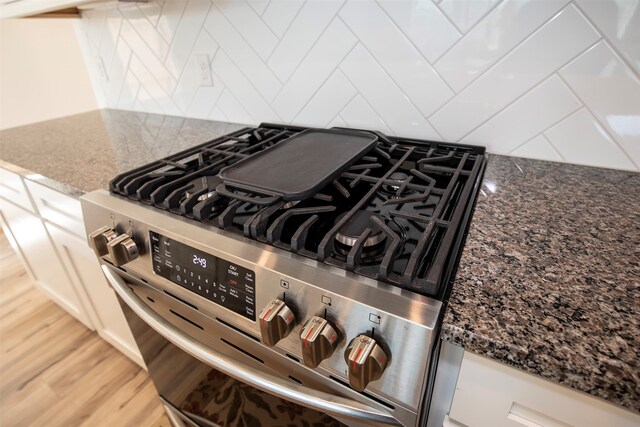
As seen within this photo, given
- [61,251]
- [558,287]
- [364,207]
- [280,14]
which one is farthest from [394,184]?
[61,251]

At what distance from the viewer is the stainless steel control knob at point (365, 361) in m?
0.38

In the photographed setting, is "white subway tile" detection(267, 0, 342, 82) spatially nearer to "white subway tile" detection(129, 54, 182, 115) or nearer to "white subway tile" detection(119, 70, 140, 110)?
"white subway tile" detection(129, 54, 182, 115)

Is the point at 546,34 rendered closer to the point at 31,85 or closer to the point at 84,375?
the point at 84,375

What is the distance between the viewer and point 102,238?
670 millimetres

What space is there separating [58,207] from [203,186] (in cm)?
61

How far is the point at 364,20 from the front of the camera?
2.84ft

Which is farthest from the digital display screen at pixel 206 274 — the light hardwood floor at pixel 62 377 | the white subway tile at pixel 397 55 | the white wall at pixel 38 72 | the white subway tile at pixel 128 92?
the white wall at pixel 38 72

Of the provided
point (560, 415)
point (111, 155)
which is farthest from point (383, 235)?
point (111, 155)

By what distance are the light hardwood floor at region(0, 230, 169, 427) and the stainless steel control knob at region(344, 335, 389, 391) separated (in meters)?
1.13

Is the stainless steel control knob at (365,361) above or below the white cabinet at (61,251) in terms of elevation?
above

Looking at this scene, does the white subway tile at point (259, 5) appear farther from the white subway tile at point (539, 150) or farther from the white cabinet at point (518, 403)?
the white cabinet at point (518, 403)

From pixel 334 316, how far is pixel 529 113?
689 mm

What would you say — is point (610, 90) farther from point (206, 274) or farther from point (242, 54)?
point (242, 54)

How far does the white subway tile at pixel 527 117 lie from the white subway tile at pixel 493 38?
11cm
